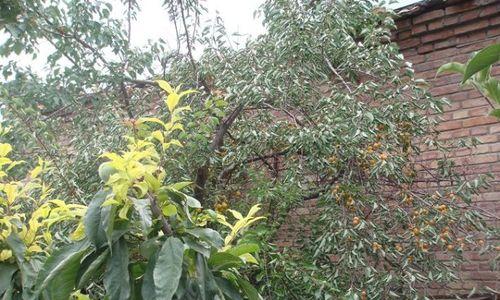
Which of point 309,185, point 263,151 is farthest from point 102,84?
point 309,185

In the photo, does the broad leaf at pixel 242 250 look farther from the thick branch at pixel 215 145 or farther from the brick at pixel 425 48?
the brick at pixel 425 48

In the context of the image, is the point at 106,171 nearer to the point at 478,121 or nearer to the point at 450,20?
the point at 478,121

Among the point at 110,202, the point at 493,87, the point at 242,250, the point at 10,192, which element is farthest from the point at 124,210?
the point at 493,87

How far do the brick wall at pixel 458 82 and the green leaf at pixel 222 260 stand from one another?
2276 millimetres

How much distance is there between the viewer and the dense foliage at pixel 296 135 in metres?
3.68

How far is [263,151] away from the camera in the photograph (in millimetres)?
4367

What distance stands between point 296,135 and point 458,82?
1891 millimetres

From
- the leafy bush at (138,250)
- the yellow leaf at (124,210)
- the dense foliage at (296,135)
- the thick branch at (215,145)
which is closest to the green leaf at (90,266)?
the leafy bush at (138,250)

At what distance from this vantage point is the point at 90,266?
1787 millimetres

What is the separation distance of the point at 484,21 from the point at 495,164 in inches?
49.2

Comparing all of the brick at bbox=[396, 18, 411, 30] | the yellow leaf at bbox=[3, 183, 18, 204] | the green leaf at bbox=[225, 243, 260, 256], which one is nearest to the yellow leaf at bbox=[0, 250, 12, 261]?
the yellow leaf at bbox=[3, 183, 18, 204]

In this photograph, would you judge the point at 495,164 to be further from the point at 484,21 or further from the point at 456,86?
the point at 484,21

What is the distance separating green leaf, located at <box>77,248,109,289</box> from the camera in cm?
178

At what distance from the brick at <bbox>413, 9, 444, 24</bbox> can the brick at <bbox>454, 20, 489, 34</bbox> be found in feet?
0.66
